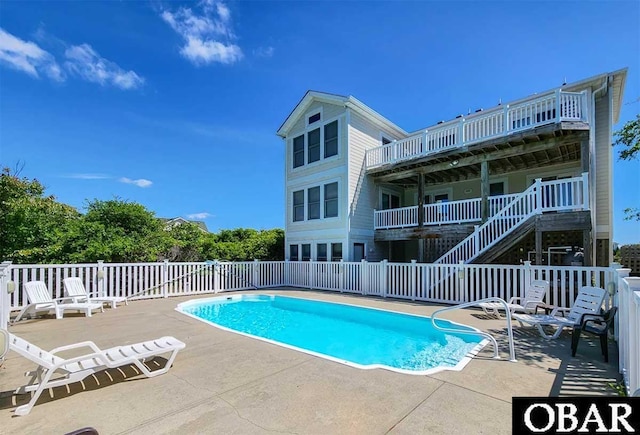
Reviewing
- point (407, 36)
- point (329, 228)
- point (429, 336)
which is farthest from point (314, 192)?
point (429, 336)

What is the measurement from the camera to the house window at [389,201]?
1625 centimetres

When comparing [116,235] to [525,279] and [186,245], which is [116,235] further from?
[525,279]

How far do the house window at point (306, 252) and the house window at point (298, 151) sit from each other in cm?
430

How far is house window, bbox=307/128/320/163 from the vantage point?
51.6 feet

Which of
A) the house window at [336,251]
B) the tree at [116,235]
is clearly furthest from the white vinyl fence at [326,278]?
the house window at [336,251]

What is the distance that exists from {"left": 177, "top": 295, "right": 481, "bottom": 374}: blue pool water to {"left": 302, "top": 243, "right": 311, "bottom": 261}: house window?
14.9 ft

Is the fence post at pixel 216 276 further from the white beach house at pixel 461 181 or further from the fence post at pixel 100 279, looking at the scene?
the white beach house at pixel 461 181

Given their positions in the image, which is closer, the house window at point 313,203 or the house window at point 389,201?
the house window at point 313,203

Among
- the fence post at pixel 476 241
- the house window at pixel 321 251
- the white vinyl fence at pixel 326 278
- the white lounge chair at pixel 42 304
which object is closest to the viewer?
the white lounge chair at pixel 42 304

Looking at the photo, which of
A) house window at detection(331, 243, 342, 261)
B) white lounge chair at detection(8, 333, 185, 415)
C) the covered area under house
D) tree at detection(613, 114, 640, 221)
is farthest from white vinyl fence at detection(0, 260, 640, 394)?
white lounge chair at detection(8, 333, 185, 415)

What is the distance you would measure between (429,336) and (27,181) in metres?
13.0

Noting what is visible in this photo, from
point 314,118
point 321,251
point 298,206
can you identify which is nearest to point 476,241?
point 321,251

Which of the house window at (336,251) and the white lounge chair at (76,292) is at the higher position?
the house window at (336,251)

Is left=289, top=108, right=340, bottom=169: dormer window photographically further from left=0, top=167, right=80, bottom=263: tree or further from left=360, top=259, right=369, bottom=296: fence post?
left=0, top=167, right=80, bottom=263: tree
